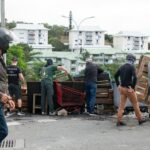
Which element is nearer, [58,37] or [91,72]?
[91,72]

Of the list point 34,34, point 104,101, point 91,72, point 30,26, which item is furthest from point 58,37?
point 91,72

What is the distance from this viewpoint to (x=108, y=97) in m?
15.1

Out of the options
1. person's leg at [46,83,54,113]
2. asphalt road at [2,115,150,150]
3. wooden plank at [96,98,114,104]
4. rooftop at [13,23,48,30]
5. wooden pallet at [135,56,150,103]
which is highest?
rooftop at [13,23,48,30]

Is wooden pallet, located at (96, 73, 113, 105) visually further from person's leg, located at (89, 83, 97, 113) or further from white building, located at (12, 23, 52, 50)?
white building, located at (12, 23, 52, 50)

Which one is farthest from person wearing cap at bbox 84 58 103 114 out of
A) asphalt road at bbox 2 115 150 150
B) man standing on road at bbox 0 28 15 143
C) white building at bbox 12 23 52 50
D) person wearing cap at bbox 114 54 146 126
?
white building at bbox 12 23 52 50

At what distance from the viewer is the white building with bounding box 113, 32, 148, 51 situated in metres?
153

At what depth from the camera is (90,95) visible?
48.1 feet

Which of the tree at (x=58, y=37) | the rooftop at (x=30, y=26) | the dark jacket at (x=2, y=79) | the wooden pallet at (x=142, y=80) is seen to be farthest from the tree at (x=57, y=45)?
the dark jacket at (x=2, y=79)

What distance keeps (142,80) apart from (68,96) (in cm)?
232

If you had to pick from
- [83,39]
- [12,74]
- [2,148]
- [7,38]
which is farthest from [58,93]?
[83,39]

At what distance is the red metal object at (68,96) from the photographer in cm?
1462

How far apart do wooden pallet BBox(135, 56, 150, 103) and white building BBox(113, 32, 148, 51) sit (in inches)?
5425

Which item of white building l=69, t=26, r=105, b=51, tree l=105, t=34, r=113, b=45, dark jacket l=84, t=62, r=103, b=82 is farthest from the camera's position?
tree l=105, t=34, r=113, b=45

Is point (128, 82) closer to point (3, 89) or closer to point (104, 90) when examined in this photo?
point (104, 90)
